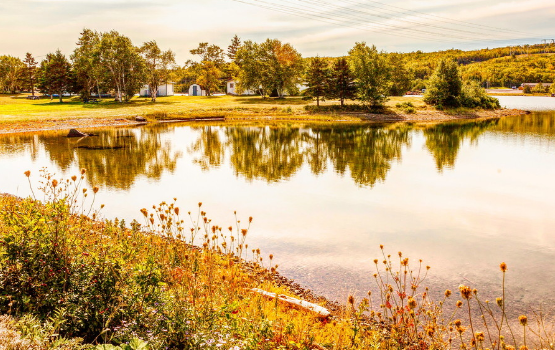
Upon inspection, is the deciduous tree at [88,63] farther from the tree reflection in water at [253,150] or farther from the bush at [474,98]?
the bush at [474,98]

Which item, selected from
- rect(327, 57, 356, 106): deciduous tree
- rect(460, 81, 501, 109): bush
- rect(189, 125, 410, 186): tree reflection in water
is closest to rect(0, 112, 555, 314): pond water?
rect(189, 125, 410, 186): tree reflection in water

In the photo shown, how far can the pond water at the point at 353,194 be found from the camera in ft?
37.6

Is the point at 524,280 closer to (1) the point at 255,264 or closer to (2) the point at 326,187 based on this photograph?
(1) the point at 255,264

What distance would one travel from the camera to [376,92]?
67312mm

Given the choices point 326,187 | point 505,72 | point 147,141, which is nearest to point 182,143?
point 147,141

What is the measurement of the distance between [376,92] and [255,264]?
198 ft

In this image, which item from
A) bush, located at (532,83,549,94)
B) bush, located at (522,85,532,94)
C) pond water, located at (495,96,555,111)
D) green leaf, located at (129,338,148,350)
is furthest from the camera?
bush, located at (532,83,549,94)

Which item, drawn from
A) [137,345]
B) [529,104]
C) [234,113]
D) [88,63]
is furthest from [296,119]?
[529,104]

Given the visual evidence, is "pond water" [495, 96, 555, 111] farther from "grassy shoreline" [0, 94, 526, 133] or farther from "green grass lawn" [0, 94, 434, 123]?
"green grass lawn" [0, 94, 434, 123]

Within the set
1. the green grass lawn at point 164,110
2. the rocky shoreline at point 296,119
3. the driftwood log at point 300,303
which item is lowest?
the driftwood log at point 300,303

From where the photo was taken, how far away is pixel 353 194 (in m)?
19.1

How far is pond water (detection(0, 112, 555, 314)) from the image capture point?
1145 centimetres

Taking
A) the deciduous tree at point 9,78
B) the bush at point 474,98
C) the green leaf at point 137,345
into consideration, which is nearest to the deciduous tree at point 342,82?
the bush at point 474,98

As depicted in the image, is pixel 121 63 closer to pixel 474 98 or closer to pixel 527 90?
pixel 474 98
